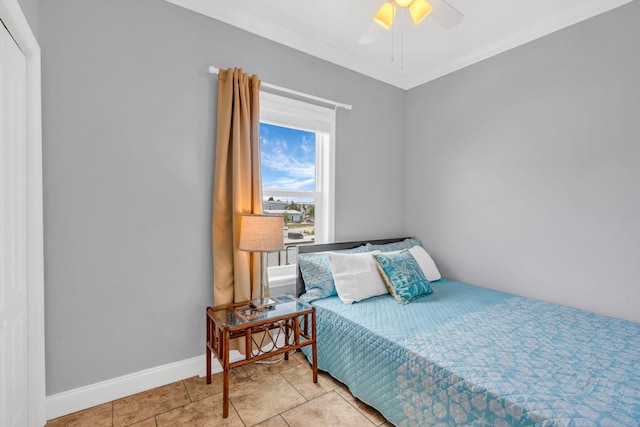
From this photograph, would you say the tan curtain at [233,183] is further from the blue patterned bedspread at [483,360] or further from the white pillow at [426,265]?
the white pillow at [426,265]

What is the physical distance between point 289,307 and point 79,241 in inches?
52.0

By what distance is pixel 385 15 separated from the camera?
1.93m

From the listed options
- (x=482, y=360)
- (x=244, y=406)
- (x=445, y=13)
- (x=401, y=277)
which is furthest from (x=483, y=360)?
(x=445, y=13)

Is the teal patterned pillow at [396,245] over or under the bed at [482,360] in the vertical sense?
over

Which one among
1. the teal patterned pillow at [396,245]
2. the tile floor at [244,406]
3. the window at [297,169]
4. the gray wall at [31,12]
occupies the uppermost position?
the gray wall at [31,12]

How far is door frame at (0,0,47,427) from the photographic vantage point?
1558 mm

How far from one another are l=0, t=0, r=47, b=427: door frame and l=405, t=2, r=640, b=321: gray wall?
3.09m

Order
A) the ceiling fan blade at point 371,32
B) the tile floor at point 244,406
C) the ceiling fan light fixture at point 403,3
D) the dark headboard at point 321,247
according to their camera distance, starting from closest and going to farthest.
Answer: the tile floor at point 244,406, the ceiling fan light fixture at point 403,3, the ceiling fan blade at point 371,32, the dark headboard at point 321,247

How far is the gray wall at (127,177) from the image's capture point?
69.9 inches

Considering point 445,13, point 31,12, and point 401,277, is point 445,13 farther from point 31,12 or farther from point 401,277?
point 31,12

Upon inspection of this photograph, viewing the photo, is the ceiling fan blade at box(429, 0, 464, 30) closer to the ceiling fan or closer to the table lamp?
the ceiling fan

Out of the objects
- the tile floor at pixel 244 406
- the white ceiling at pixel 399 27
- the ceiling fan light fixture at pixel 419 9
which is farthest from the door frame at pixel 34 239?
the ceiling fan light fixture at pixel 419 9

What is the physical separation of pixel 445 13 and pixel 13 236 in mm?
2476

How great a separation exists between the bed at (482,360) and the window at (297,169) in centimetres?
72
